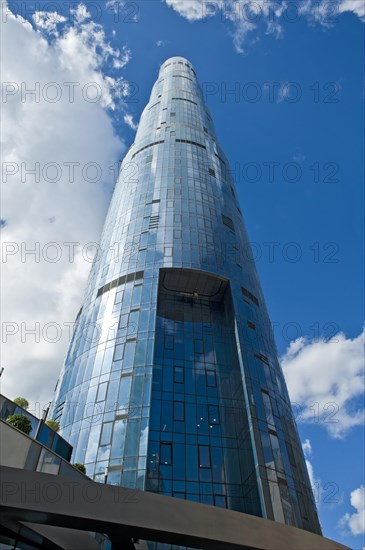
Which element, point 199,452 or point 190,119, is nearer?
point 199,452

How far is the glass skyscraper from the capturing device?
33562 millimetres

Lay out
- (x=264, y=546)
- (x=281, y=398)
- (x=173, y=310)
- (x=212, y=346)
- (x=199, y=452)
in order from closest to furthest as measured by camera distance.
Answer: (x=264, y=546)
(x=199, y=452)
(x=281, y=398)
(x=212, y=346)
(x=173, y=310)

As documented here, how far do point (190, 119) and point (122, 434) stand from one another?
6418cm

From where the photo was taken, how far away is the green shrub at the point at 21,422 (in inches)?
640

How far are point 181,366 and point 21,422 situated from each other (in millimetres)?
26752

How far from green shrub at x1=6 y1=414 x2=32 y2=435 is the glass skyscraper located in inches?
678

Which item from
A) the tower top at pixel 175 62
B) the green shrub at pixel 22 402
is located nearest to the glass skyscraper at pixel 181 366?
the green shrub at pixel 22 402

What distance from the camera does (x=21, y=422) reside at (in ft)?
54.3

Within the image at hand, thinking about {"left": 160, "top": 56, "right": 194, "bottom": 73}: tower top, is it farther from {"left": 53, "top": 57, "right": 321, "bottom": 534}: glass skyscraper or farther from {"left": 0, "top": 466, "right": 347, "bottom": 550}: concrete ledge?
{"left": 0, "top": 466, "right": 347, "bottom": 550}: concrete ledge

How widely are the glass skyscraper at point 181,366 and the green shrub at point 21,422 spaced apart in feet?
56.5

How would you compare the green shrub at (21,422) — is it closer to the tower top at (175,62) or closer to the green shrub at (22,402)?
the green shrub at (22,402)

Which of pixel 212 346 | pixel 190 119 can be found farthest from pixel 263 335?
pixel 190 119

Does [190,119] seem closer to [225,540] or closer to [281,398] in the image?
[281,398]

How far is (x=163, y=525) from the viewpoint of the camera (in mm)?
14219
